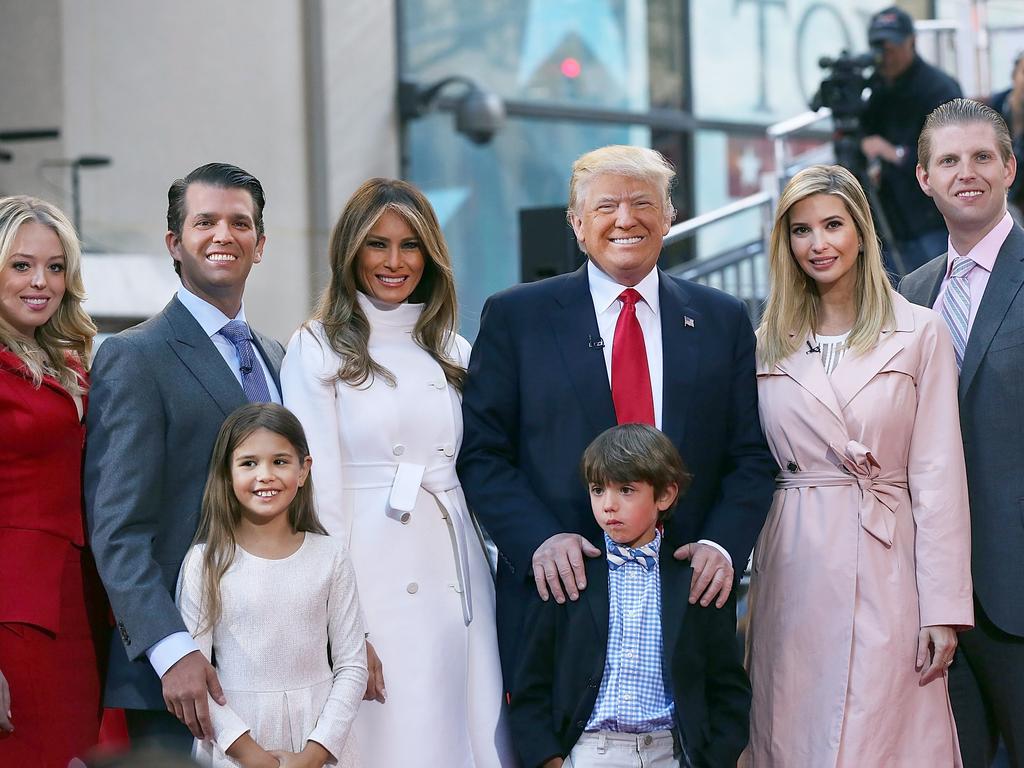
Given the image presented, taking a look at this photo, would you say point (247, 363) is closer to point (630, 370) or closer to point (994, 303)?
point (630, 370)

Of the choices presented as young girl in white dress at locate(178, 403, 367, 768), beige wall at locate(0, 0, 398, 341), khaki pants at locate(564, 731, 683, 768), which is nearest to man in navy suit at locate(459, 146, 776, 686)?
khaki pants at locate(564, 731, 683, 768)

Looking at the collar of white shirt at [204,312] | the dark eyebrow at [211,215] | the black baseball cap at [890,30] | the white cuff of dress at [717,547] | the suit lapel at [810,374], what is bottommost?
the white cuff of dress at [717,547]

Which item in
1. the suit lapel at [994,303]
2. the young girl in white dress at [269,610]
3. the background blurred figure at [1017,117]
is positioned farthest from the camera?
the background blurred figure at [1017,117]

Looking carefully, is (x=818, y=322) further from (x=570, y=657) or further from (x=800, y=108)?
(x=800, y=108)

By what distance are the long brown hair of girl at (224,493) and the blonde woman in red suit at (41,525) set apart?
1.21ft

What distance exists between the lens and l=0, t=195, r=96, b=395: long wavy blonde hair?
3.71 meters

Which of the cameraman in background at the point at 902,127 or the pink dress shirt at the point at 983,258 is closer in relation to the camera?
the pink dress shirt at the point at 983,258

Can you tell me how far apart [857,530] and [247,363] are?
5.35 feet

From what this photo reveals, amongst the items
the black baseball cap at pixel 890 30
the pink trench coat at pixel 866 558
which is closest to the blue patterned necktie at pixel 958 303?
the pink trench coat at pixel 866 558

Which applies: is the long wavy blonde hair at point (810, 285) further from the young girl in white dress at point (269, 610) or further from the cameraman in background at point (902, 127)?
the cameraman in background at point (902, 127)

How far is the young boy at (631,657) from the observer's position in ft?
11.8

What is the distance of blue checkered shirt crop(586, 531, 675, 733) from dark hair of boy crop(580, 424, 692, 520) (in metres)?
0.23

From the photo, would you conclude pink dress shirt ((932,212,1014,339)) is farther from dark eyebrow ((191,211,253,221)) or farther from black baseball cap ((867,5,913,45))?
black baseball cap ((867,5,913,45))

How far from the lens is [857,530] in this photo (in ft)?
12.7
